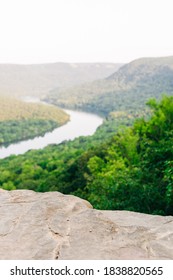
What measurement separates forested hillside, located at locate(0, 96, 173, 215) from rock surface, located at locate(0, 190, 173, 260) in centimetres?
346

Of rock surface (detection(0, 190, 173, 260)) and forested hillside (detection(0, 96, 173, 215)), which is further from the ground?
rock surface (detection(0, 190, 173, 260))

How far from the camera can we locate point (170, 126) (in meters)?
25.3

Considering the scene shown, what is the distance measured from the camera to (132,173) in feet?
51.4

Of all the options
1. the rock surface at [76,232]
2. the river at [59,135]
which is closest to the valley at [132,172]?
the rock surface at [76,232]

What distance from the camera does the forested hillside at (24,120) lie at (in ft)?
437

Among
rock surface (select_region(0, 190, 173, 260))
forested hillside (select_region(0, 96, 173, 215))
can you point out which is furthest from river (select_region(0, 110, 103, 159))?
rock surface (select_region(0, 190, 173, 260))

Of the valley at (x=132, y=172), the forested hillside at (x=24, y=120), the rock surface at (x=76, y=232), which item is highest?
the rock surface at (x=76, y=232)

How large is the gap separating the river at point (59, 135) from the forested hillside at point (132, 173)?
46.6m

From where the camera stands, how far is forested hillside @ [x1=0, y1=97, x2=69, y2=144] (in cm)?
13312

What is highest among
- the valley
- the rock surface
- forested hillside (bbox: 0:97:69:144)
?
the rock surface

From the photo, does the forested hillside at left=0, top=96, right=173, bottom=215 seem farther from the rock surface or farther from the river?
the river

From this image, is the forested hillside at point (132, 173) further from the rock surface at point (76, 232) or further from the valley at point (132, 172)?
the rock surface at point (76, 232)

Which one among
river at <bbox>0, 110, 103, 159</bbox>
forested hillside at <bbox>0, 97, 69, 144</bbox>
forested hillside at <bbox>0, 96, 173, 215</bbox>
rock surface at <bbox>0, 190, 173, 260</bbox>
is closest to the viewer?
rock surface at <bbox>0, 190, 173, 260</bbox>
